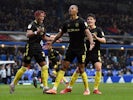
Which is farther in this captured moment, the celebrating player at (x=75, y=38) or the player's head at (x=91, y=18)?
the player's head at (x=91, y=18)

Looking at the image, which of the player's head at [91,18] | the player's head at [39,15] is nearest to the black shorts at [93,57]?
Answer: the player's head at [91,18]

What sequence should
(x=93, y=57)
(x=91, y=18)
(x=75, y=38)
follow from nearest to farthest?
(x=75, y=38) → (x=91, y=18) → (x=93, y=57)

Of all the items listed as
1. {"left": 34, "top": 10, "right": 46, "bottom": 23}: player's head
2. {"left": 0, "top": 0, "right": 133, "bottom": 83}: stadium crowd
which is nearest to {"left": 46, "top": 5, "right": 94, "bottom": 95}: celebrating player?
{"left": 34, "top": 10, "right": 46, "bottom": 23}: player's head

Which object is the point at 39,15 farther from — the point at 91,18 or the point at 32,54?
the point at 91,18

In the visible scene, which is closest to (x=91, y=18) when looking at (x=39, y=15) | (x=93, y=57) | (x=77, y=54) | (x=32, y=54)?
(x=93, y=57)

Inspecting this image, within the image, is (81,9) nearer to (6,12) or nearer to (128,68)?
(6,12)

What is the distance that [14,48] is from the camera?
39.0 metres

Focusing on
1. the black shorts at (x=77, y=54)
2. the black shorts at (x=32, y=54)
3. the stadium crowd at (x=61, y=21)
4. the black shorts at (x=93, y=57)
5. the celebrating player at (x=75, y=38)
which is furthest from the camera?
the stadium crowd at (x=61, y=21)

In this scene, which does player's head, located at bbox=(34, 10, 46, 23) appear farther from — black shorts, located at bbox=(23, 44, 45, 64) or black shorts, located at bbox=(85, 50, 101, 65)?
black shorts, located at bbox=(85, 50, 101, 65)

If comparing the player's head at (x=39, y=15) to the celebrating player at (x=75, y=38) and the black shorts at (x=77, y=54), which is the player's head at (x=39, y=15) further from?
the black shorts at (x=77, y=54)

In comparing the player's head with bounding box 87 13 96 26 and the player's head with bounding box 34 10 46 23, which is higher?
the player's head with bounding box 34 10 46 23

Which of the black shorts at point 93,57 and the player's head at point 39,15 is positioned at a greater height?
the player's head at point 39,15

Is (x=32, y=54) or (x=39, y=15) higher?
(x=39, y=15)

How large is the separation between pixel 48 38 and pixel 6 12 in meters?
31.8
